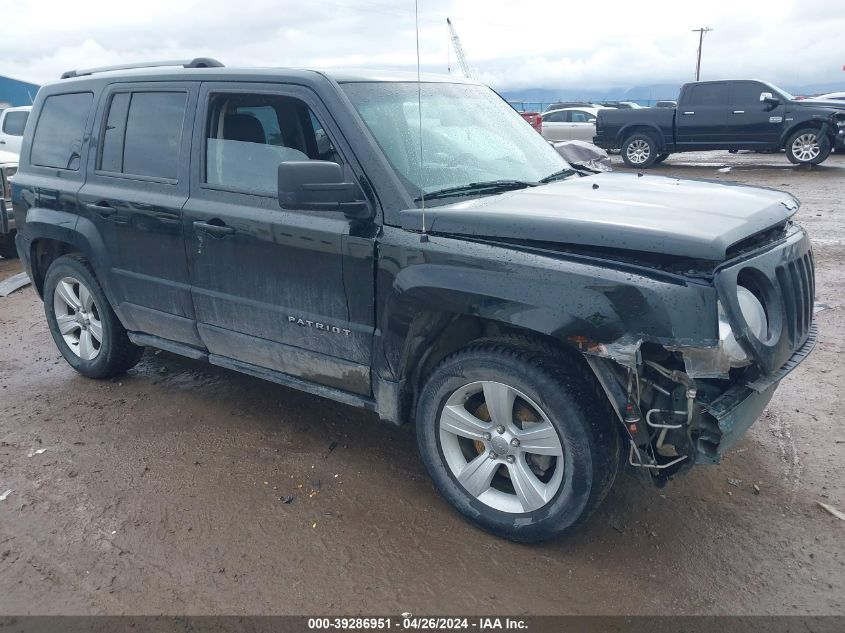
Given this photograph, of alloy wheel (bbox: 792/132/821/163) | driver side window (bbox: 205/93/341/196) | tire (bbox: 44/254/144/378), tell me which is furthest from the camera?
alloy wheel (bbox: 792/132/821/163)

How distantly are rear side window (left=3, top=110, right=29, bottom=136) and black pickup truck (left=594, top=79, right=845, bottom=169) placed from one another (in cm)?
1313

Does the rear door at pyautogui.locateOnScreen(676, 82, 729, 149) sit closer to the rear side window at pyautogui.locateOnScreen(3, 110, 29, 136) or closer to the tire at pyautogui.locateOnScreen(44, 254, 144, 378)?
the rear side window at pyautogui.locateOnScreen(3, 110, 29, 136)

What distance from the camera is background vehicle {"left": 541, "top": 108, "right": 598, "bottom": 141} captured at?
2156cm

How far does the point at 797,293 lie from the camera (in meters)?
3.00

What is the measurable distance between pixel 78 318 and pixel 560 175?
11.1 feet

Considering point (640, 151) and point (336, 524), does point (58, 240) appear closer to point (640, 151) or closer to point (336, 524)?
point (336, 524)

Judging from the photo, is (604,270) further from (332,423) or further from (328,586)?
(332,423)

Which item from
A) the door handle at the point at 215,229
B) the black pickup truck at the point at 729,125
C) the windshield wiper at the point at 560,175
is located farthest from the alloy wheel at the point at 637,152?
the door handle at the point at 215,229

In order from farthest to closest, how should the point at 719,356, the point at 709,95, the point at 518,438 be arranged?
the point at 709,95
the point at 518,438
the point at 719,356

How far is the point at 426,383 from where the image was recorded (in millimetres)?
3156

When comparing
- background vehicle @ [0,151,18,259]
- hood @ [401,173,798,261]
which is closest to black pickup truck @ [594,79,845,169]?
background vehicle @ [0,151,18,259]

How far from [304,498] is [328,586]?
67cm

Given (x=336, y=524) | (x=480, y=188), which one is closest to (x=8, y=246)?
(x=336, y=524)

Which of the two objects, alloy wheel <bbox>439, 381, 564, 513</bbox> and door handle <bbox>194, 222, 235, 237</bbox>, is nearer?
alloy wheel <bbox>439, 381, 564, 513</bbox>
